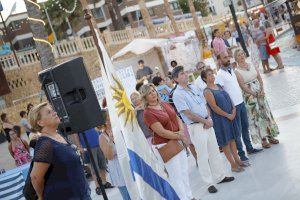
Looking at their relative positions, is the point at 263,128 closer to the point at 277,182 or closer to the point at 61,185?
the point at 277,182

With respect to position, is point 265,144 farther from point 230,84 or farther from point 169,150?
point 169,150

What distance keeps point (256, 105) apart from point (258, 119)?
0.77ft

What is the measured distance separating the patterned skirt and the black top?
183 inches

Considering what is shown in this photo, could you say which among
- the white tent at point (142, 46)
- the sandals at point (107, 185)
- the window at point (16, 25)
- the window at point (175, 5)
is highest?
the window at point (16, 25)

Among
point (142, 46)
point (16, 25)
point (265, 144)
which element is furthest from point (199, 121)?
point (16, 25)

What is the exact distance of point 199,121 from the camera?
284 inches

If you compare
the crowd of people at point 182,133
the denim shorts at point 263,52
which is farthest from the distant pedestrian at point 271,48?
the crowd of people at point 182,133

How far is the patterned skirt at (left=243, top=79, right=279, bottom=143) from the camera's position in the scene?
28.7ft

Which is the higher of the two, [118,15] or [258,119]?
[118,15]

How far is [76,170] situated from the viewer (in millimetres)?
4715

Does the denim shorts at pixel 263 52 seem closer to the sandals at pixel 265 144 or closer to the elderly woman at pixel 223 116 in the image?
the sandals at pixel 265 144

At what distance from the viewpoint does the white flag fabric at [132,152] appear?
647cm

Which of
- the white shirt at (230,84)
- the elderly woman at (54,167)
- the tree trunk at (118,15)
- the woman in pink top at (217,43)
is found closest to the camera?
the elderly woman at (54,167)

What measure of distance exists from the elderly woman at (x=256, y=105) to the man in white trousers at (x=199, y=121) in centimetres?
144
